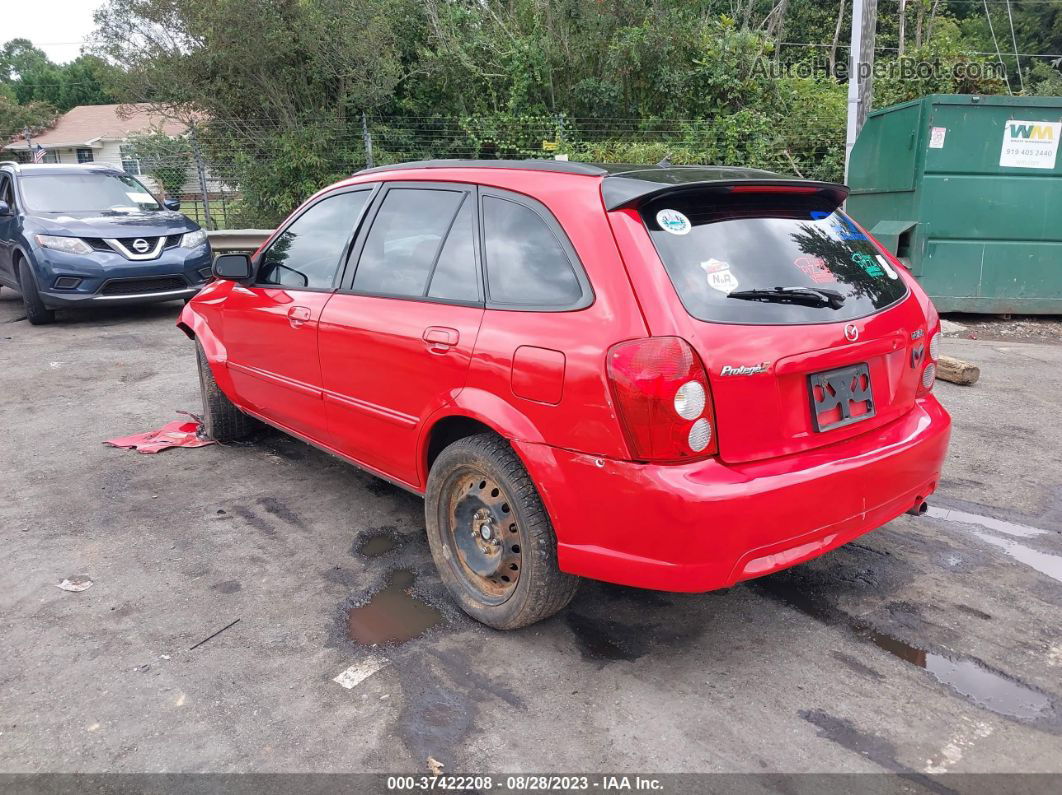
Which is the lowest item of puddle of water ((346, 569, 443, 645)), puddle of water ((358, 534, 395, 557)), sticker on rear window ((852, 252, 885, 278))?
puddle of water ((346, 569, 443, 645))

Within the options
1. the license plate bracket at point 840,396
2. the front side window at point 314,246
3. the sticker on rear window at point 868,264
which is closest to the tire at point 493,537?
the license plate bracket at point 840,396

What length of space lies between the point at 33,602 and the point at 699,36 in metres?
15.2

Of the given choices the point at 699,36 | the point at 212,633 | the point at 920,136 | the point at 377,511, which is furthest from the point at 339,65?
the point at 212,633

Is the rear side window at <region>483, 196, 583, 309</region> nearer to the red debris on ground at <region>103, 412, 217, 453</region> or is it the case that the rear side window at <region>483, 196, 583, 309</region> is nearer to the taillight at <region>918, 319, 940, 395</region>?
the taillight at <region>918, 319, 940, 395</region>

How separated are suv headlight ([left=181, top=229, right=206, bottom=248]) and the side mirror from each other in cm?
591

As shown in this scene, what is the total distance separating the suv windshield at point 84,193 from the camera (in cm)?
978

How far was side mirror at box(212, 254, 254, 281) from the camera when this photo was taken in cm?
450

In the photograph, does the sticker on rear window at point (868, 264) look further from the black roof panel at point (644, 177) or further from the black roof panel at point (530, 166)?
the black roof panel at point (530, 166)

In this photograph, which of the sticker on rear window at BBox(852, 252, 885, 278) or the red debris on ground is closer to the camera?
the sticker on rear window at BBox(852, 252, 885, 278)

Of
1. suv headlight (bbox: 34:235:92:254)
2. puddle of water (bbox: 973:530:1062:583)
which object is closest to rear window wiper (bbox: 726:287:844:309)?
puddle of water (bbox: 973:530:1062:583)

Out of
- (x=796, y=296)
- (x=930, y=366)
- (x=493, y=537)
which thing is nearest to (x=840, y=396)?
(x=796, y=296)

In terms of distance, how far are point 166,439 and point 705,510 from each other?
4227mm

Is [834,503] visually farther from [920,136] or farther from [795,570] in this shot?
[920,136]

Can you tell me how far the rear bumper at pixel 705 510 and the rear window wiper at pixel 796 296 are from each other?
1.68 feet
